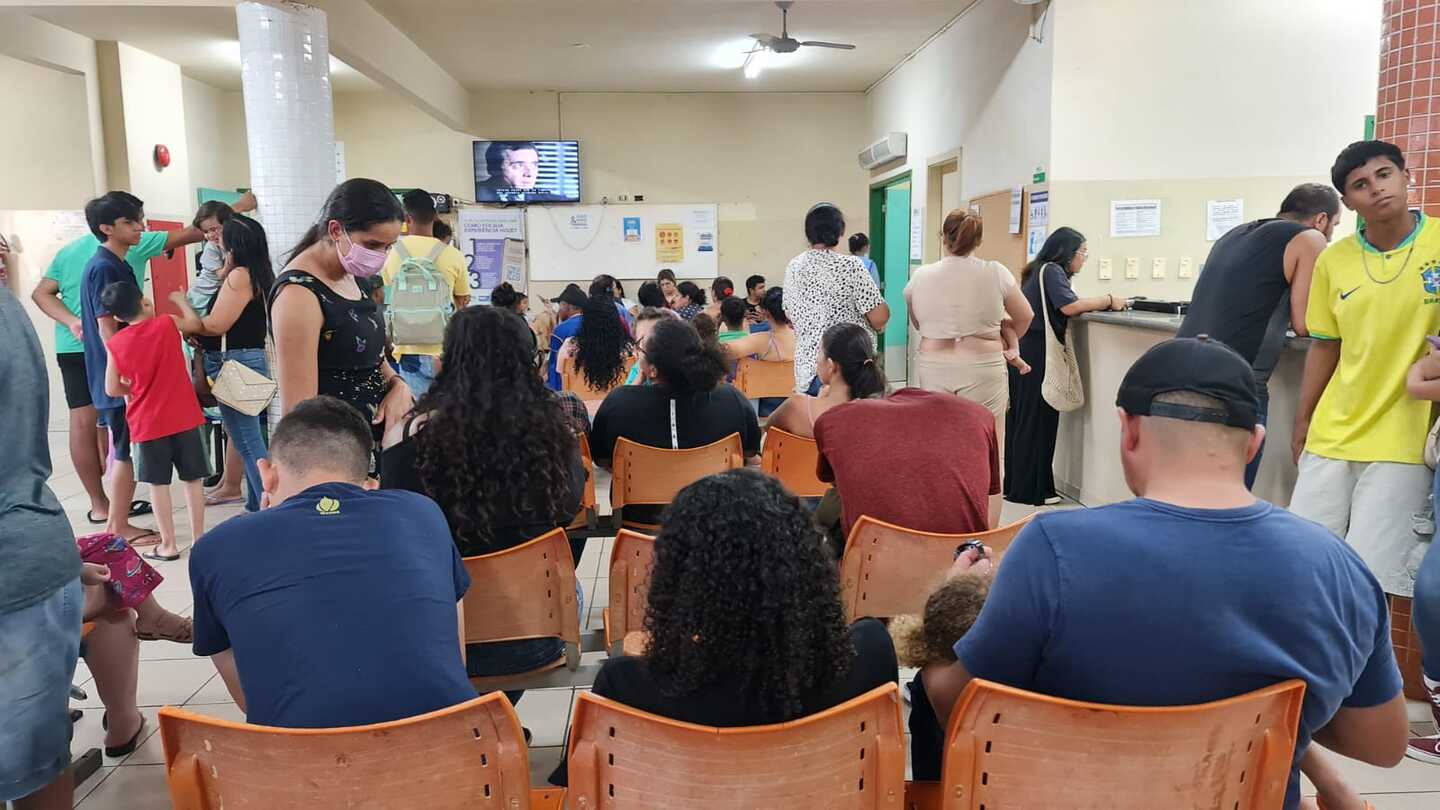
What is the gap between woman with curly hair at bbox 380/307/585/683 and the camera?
1996mm

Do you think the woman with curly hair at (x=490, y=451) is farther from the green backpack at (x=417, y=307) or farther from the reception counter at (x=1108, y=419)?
the reception counter at (x=1108, y=419)

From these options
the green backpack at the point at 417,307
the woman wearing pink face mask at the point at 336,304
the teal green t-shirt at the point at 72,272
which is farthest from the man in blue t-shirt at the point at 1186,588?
the teal green t-shirt at the point at 72,272

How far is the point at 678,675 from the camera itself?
1.16 metres

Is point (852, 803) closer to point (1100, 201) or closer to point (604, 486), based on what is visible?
point (604, 486)

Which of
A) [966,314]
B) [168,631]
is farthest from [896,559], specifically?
[966,314]

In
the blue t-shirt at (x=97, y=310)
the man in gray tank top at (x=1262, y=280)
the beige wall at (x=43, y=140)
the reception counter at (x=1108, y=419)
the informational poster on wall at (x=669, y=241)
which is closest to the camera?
the man in gray tank top at (x=1262, y=280)

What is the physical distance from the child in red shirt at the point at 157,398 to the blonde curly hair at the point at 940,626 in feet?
11.8

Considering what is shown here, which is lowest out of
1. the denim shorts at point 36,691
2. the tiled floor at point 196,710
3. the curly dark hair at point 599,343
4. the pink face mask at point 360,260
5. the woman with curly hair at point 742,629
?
the tiled floor at point 196,710

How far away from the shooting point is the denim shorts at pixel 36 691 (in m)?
1.54

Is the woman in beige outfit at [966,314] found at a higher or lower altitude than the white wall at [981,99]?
lower

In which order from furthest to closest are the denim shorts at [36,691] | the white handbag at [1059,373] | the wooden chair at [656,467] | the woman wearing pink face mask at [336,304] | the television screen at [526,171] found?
the television screen at [526,171]
the white handbag at [1059,373]
the wooden chair at [656,467]
the woman wearing pink face mask at [336,304]
the denim shorts at [36,691]

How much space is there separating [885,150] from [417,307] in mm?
6107

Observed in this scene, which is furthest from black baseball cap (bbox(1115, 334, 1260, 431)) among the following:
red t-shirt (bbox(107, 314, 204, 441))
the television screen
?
the television screen

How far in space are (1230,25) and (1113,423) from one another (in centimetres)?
248
